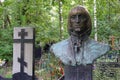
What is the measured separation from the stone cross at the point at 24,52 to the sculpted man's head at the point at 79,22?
3.25 ft

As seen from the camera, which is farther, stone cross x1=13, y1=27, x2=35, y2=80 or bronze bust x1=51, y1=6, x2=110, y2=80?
stone cross x1=13, y1=27, x2=35, y2=80

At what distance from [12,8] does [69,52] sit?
281cm

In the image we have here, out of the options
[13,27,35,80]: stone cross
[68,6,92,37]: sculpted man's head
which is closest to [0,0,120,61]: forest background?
[13,27,35,80]: stone cross

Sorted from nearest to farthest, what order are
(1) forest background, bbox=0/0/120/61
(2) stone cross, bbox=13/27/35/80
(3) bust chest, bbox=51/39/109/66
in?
(3) bust chest, bbox=51/39/109/66 < (2) stone cross, bbox=13/27/35/80 < (1) forest background, bbox=0/0/120/61

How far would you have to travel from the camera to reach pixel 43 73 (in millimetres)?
7379

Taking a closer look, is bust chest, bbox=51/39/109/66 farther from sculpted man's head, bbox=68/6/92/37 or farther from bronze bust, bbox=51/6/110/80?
sculpted man's head, bbox=68/6/92/37

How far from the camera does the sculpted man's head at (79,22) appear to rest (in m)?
4.38

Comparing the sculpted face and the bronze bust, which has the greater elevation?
the sculpted face

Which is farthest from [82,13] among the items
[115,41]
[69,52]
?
[115,41]

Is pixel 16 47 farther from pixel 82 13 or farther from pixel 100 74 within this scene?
pixel 100 74

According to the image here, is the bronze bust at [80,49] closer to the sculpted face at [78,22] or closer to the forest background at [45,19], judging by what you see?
the sculpted face at [78,22]

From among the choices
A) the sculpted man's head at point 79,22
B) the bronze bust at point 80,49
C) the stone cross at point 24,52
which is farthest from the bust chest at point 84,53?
the stone cross at point 24,52

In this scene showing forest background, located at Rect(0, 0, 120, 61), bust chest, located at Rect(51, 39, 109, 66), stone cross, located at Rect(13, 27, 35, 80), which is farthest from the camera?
forest background, located at Rect(0, 0, 120, 61)

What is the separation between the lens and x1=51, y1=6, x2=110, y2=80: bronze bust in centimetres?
437
